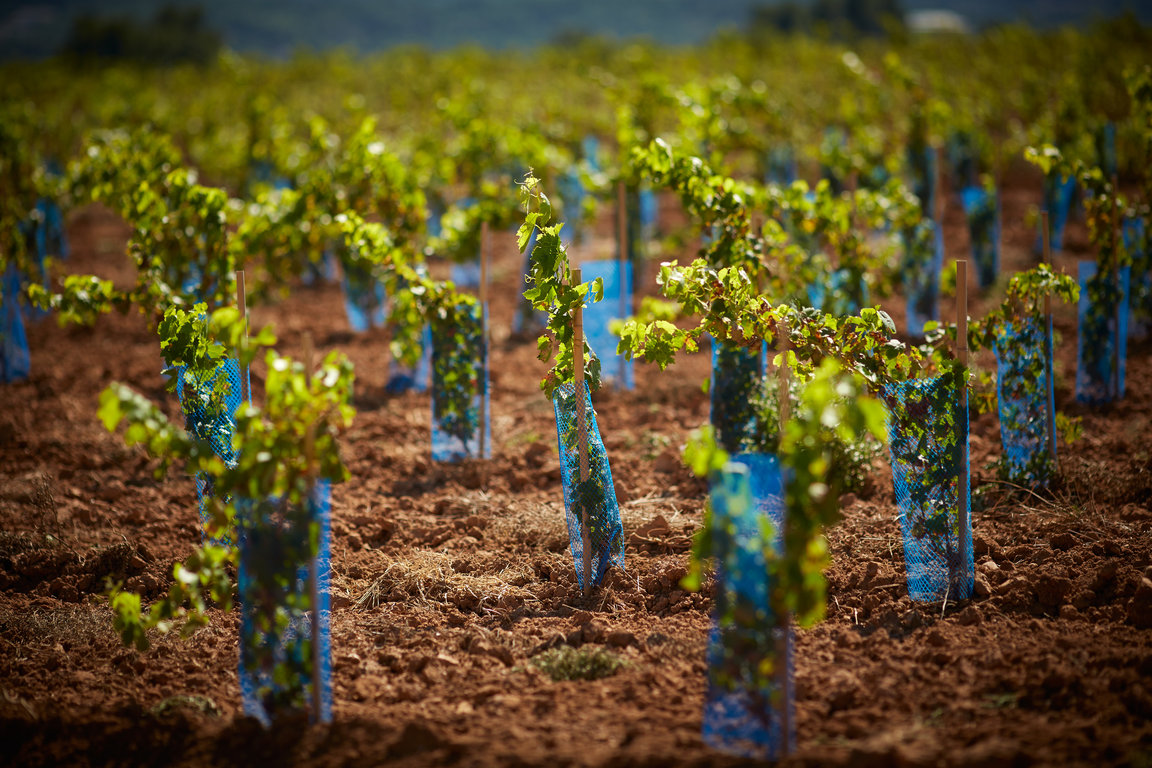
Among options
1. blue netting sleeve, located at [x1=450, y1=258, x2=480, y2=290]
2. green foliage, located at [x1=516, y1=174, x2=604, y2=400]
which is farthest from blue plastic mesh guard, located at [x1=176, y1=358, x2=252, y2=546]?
blue netting sleeve, located at [x1=450, y1=258, x2=480, y2=290]

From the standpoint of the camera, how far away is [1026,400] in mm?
4883

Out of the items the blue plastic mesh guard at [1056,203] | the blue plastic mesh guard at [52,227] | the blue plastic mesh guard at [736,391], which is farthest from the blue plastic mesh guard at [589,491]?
the blue plastic mesh guard at [52,227]

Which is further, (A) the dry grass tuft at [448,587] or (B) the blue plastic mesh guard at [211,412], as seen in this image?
(A) the dry grass tuft at [448,587]

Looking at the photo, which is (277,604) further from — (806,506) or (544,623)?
(806,506)

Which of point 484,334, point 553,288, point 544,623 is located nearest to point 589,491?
point 544,623

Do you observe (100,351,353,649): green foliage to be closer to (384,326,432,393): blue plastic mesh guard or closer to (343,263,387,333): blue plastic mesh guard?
(384,326,432,393): blue plastic mesh guard

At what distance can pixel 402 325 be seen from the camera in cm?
Answer: 638

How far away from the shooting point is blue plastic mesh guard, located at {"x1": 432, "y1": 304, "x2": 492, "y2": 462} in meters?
5.73

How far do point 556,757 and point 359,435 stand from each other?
12.8ft

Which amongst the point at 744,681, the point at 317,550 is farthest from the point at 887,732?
the point at 317,550

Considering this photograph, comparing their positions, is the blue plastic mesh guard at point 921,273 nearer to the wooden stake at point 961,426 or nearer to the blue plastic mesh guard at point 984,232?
the blue plastic mesh guard at point 984,232

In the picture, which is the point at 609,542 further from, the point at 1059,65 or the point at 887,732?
the point at 1059,65

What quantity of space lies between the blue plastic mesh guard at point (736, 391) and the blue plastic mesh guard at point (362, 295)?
148 inches

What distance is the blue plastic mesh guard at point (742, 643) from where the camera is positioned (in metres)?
2.79
